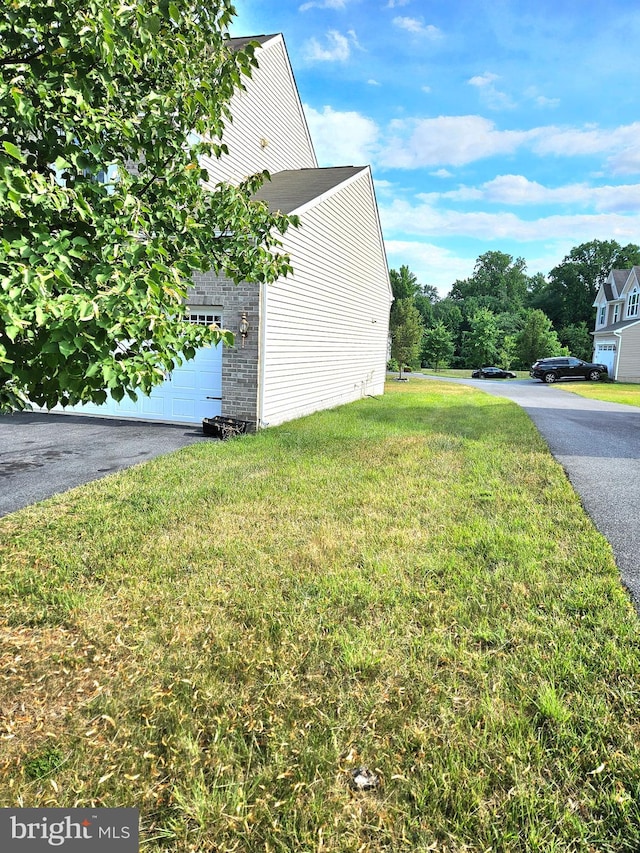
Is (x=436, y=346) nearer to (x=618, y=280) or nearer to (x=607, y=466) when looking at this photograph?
(x=618, y=280)

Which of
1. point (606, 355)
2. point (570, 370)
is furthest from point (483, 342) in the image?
point (570, 370)

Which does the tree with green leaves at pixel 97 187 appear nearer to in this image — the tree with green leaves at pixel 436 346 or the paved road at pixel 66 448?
the paved road at pixel 66 448

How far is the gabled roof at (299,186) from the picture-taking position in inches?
397

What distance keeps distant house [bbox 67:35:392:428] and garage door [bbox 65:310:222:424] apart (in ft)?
0.07

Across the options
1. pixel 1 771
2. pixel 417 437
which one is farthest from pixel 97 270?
pixel 417 437

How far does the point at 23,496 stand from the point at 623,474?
7.70 meters

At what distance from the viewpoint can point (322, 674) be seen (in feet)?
8.07

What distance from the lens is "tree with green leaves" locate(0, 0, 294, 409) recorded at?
5.94 ft

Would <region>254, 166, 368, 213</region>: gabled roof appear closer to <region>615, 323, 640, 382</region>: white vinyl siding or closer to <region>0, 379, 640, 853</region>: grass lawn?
<region>0, 379, 640, 853</region>: grass lawn

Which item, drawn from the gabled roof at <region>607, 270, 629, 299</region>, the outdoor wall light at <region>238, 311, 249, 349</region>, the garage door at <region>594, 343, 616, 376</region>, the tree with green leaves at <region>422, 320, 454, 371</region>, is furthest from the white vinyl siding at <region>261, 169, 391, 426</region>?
the tree with green leaves at <region>422, 320, 454, 371</region>

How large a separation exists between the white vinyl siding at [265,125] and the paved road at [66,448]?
5.74 metres

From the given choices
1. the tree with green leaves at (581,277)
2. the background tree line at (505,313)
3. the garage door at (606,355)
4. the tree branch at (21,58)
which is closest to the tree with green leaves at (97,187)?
the tree branch at (21,58)

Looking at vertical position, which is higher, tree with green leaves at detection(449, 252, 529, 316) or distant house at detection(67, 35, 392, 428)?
tree with green leaves at detection(449, 252, 529, 316)

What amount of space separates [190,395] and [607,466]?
783 centimetres
